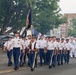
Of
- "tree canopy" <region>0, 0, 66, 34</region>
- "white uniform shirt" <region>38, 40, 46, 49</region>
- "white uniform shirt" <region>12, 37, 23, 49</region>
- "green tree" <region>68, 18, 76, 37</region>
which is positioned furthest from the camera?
"green tree" <region>68, 18, 76, 37</region>

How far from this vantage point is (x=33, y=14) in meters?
48.2

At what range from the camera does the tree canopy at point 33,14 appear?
1774 inches

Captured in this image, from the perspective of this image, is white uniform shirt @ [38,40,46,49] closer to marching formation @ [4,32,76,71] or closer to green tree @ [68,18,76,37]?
marching formation @ [4,32,76,71]

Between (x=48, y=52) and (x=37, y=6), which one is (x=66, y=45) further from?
(x=37, y=6)

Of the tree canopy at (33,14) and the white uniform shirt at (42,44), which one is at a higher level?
the tree canopy at (33,14)

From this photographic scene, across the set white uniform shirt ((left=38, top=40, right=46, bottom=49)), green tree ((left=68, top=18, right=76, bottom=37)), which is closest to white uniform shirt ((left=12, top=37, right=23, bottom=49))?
white uniform shirt ((left=38, top=40, right=46, bottom=49))

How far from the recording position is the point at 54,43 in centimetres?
1978

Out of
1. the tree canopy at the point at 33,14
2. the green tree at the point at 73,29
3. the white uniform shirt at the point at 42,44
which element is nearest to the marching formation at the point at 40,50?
the white uniform shirt at the point at 42,44

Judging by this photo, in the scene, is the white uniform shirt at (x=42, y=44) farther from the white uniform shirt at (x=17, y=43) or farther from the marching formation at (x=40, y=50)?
the white uniform shirt at (x=17, y=43)

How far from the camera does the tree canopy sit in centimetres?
4506

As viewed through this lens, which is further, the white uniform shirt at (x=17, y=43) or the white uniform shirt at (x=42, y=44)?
the white uniform shirt at (x=42, y=44)

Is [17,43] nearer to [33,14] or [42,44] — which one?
[42,44]

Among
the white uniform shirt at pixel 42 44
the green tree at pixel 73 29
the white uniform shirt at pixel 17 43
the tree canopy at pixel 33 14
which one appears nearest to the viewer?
the white uniform shirt at pixel 17 43

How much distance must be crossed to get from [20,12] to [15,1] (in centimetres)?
229
